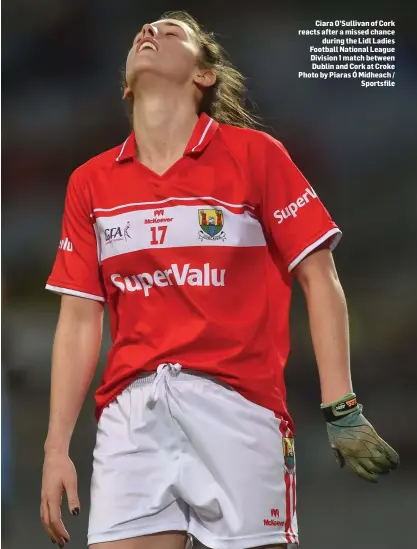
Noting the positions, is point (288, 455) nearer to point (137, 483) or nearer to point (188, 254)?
point (137, 483)

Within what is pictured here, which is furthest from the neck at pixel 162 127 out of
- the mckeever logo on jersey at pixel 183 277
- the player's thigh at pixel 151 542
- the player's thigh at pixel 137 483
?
the player's thigh at pixel 151 542

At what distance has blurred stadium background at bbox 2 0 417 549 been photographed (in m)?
2.17

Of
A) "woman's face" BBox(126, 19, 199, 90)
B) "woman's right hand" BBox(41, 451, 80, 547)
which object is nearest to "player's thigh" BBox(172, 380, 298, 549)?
"woman's right hand" BBox(41, 451, 80, 547)

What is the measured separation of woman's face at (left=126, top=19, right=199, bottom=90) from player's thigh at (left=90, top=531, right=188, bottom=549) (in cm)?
80

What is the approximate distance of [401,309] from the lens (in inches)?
87.0

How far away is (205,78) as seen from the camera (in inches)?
70.0

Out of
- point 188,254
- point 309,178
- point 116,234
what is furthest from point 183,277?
point 309,178

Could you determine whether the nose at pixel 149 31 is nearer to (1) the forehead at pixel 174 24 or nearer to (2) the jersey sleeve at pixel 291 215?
(1) the forehead at pixel 174 24

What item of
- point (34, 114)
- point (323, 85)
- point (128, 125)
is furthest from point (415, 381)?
point (34, 114)

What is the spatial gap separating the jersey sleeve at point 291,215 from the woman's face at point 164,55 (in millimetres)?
237

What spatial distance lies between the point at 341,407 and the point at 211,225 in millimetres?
376

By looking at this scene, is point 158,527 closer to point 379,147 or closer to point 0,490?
point 0,490

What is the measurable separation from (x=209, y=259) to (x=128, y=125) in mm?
766

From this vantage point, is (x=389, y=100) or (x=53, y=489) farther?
(x=389, y=100)
